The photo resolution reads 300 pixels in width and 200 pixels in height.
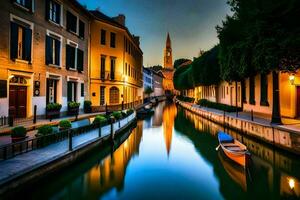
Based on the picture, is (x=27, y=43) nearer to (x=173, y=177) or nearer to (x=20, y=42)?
(x=20, y=42)

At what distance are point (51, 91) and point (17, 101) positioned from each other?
13.9 feet

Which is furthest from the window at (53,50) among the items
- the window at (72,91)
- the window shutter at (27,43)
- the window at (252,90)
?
the window at (252,90)

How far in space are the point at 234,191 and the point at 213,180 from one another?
1438 mm

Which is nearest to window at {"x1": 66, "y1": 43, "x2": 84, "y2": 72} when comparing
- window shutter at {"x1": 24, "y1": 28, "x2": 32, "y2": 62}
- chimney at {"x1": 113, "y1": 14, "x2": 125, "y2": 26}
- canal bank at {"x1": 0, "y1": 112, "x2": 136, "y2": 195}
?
window shutter at {"x1": 24, "y1": 28, "x2": 32, "y2": 62}

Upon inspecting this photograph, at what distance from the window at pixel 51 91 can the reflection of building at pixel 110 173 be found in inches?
302

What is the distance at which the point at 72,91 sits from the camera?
24.7 meters

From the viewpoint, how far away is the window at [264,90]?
26406 mm

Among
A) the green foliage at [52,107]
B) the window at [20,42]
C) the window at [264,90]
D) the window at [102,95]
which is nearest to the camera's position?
the window at [20,42]

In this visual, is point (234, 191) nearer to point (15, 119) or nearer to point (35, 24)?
point (15, 119)

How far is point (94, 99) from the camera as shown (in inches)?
1190

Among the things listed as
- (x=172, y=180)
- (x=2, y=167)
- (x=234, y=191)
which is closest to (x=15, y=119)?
(x=2, y=167)

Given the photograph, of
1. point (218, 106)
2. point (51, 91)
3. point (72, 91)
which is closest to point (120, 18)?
point (72, 91)

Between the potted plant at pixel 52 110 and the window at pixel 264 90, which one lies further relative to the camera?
the window at pixel 264 90

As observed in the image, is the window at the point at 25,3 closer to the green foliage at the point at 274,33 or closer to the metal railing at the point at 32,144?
the metal railing at the point at 32,144
